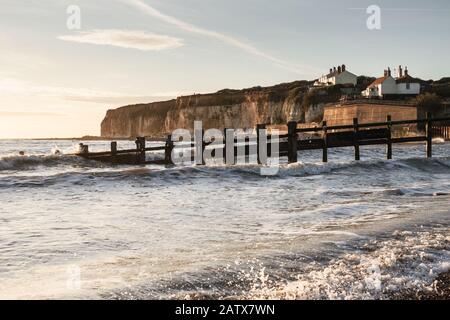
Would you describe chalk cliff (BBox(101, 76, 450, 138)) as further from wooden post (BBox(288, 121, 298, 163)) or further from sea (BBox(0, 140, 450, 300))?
sea (BBox(0, 140, 450, 300))

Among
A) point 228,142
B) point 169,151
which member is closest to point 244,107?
point 169,151

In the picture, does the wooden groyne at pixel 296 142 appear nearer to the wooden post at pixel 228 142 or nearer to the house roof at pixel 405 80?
the wooden post at pixel 228 142

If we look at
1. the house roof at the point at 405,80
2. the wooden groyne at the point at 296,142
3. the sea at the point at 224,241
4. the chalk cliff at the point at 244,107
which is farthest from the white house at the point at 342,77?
the sea at the point at 224,241

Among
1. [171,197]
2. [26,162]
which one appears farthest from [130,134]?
[171,197]

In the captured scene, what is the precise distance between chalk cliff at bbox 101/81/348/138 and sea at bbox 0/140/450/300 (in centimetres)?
7907

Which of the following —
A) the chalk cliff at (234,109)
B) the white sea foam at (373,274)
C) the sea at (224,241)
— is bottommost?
the sea at (224,241)

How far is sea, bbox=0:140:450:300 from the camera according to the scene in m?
4.24

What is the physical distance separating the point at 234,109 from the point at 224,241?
132m

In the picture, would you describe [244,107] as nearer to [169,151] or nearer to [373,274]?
[169,151]

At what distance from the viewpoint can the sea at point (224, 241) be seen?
13.9 ft

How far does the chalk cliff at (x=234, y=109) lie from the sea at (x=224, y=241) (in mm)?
79066

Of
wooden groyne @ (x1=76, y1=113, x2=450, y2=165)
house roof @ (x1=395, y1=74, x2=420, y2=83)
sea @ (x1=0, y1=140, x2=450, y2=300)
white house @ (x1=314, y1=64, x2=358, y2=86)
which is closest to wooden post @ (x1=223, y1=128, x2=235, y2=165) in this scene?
wooden groyne @ (x1=76, y1=113, x2=450, y2=165)
